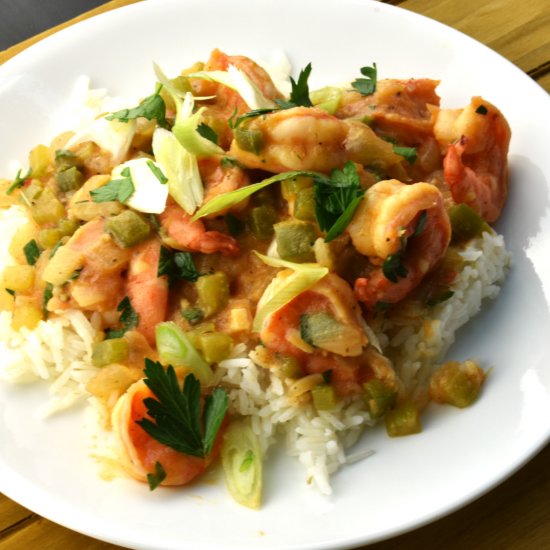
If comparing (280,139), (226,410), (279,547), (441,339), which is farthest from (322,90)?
(279,547)

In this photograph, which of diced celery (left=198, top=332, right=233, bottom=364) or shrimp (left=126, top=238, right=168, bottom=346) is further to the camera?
shrimp (left=126, top=238, right=168, bottom=346)

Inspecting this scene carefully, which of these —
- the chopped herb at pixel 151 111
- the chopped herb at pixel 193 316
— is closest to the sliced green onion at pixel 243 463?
the chopped herb at pixel 193 316

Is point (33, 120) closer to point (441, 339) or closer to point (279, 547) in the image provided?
point (441, 339)

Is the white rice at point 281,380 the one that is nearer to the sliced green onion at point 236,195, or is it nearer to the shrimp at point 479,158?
the shrimp at point 479,158

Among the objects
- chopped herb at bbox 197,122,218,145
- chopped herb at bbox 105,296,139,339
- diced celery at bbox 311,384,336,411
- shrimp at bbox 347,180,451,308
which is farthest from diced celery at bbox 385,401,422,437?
chopped herb at bbox 197,122,218,145

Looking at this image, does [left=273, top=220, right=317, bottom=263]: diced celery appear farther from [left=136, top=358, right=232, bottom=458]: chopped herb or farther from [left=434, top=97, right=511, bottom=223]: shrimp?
[left=434, top=97, right=511, bottom=223]: shrimp

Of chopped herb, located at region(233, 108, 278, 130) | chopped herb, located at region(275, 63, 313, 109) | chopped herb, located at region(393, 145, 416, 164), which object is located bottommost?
chopped herb, located at region(393, 145, 416, 164)
